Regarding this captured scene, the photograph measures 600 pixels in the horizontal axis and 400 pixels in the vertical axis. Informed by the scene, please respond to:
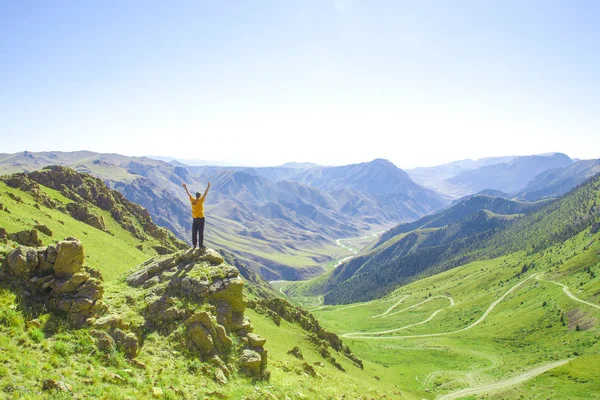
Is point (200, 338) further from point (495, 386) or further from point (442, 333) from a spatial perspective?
point (442, 333)

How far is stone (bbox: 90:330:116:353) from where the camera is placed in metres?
20.2

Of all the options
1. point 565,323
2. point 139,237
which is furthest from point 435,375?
point 139,237

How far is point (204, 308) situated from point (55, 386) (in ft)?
38.6

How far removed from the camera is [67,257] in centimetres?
2247

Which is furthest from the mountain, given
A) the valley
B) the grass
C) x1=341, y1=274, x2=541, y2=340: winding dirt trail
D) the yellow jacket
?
x1=341, y1=274, x2=541, y2=340: winding dirt trail

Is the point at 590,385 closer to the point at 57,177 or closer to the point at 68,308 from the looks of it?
the point at 68,308

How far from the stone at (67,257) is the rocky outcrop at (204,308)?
599 cm

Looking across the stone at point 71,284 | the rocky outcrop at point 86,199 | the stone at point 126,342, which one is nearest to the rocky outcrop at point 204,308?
the stone at point 126,342

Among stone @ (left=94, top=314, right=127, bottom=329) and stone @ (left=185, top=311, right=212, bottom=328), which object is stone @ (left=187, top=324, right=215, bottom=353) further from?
stone @ (left=94, top=314, right=127, bottom=329)

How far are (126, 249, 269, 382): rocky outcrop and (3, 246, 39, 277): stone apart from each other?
785 cm

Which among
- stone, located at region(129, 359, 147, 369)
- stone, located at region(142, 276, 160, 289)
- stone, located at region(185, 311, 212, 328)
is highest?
stone, located at region(142, 276, 160, 289)

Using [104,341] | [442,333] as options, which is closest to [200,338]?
[104,341]

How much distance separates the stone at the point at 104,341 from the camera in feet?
66.1

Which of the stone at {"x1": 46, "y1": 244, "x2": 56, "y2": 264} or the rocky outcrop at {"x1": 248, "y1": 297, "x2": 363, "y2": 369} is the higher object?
the stone at {"x1": 46, "y1": 244, "x2": 56, "y2": 264}
